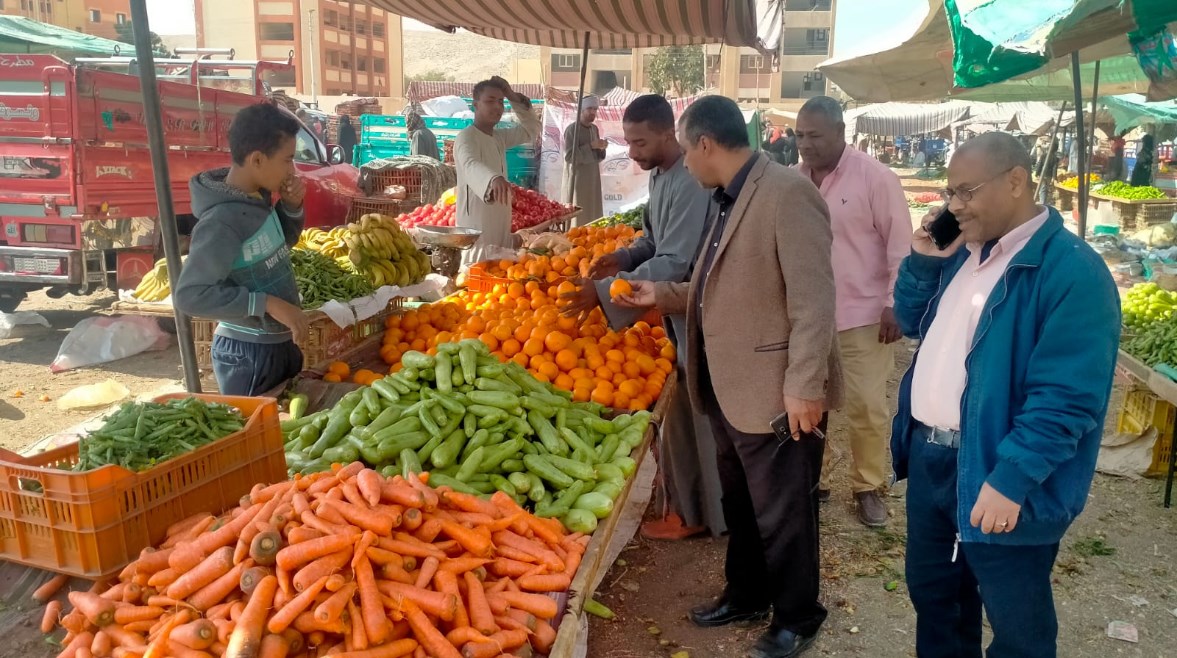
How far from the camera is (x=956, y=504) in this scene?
2.56 m

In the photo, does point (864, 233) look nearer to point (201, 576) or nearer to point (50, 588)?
point (201, 576)

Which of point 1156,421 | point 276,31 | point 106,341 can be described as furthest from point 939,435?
point 276,31

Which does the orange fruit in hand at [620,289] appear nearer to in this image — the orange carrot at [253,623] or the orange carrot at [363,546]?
the orange carrot at [363,546]

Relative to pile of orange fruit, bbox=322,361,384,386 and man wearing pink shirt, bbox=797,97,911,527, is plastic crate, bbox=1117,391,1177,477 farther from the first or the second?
pile of orange fruit, bbox=322,361,384,386

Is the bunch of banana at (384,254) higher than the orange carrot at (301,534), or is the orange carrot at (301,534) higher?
the bunch of banana at (384,254)

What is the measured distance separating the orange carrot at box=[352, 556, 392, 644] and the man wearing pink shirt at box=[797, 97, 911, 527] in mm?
3104

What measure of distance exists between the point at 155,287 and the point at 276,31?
183ft

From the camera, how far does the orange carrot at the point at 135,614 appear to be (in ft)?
7.11

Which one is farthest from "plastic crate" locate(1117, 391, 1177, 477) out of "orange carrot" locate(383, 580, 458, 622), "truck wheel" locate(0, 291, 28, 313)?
"truck wheel" locate(0, 291, 28, 313)

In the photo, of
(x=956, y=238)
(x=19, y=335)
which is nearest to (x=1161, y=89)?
(x=956, y=238)

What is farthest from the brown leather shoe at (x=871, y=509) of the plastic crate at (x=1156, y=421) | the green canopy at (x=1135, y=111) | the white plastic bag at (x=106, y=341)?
the green canopy at (x=1135, y=111)

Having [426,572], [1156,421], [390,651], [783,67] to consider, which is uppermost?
[783,67]

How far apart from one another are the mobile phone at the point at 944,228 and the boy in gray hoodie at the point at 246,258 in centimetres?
241

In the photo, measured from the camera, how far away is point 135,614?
217 centimetres
